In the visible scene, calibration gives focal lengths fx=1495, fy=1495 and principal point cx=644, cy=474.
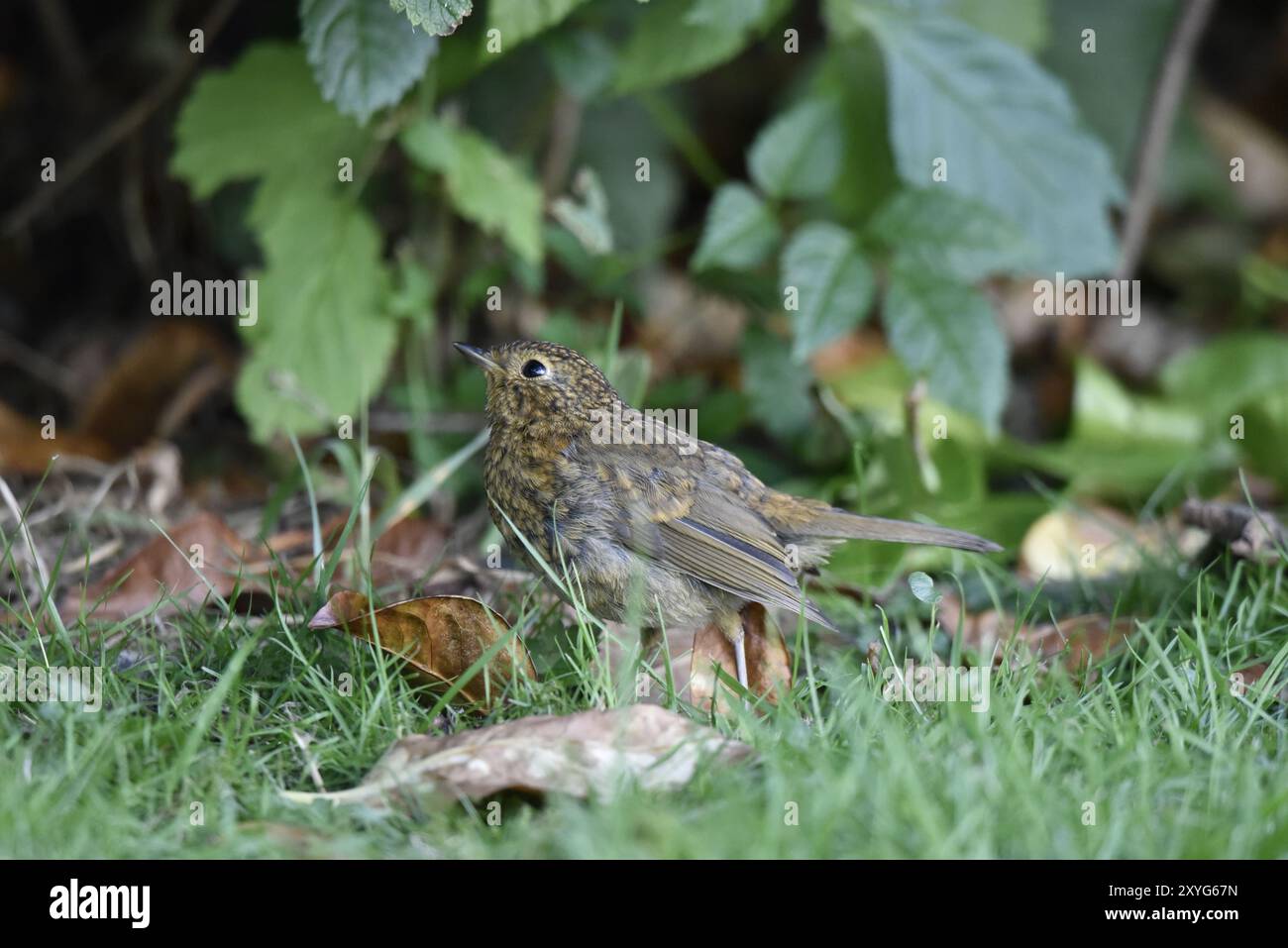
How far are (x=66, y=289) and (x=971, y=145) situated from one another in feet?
14.8

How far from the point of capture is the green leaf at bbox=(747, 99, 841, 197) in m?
5.29

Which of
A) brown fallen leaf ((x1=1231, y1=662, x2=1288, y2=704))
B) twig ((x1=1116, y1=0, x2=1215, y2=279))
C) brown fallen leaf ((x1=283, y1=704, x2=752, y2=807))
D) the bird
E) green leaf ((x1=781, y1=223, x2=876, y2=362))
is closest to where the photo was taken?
brown fallen leaf ((x1=283, y1=704, x2=752, y2=807))

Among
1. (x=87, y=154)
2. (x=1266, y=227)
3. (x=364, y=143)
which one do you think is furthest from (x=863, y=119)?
(x=1266, y=227)

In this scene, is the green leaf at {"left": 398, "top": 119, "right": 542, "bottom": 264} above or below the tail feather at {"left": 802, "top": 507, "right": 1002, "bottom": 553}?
above

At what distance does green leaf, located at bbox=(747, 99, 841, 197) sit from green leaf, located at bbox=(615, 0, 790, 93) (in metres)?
0.35

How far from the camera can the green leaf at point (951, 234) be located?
5.03 m

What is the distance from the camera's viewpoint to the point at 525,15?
442cm

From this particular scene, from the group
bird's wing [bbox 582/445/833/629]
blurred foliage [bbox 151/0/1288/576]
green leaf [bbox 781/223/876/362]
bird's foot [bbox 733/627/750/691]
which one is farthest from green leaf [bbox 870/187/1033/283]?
bird's foot [bbox 733/627/750/691]

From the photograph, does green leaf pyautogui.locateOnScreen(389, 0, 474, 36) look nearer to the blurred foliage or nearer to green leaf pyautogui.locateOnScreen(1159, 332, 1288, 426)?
the blurred foliage

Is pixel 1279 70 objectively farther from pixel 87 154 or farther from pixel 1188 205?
pixel 87 154

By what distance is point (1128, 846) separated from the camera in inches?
107

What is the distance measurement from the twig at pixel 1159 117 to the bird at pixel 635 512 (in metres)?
3.13

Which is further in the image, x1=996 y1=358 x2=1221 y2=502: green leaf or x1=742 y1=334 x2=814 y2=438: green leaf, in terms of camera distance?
x1=996 y1=358 x2=1221 y2=502: green leaf

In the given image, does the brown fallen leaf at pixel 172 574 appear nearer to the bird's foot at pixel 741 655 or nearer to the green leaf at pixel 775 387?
the bird's foot at pixel 741 655
